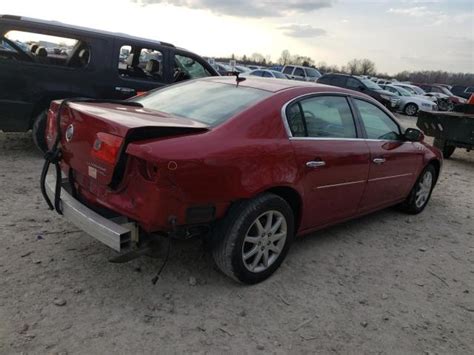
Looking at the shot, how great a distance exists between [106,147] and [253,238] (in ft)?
4.10

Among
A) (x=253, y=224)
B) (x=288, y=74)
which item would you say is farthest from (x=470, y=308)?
(x=288, y=74)

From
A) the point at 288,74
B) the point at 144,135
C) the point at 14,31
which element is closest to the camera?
the point at 144,135

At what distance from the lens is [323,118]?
158 inches

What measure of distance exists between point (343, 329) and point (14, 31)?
18.7ft

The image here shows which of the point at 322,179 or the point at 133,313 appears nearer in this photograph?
the point at 133,313

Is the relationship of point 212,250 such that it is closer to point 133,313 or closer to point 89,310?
point 133,313

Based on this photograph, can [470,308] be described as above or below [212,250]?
below

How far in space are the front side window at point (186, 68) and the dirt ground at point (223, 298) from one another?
13.2 ft

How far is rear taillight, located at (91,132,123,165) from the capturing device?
288 cm

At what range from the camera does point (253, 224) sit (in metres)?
3.36

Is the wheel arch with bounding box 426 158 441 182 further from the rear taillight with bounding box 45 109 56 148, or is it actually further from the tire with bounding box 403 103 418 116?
the tire with bounding box 403 103 418 116

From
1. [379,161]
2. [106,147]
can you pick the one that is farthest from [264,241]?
[379,161]

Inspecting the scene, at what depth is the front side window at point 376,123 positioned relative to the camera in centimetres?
455

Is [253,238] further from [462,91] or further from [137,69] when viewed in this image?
[462,91]
